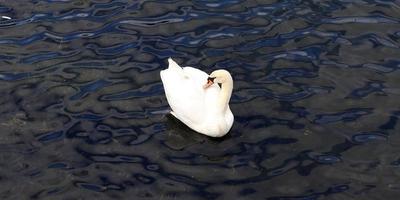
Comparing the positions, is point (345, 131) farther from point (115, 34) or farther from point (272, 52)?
point (115, 34)

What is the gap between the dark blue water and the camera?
11.9 metres

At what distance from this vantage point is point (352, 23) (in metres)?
16.3

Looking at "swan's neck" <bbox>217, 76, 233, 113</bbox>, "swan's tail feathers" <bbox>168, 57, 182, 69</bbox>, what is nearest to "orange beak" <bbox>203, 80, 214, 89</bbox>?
"swan's neck" <bbox>217, 76, 233, 113</bbox>

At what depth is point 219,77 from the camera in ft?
42.8

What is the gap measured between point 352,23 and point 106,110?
6263mm

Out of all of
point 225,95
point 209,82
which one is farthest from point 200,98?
point 225,95

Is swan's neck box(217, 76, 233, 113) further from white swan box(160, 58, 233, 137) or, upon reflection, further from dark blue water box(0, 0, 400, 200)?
dark blue water box(0, 0, 400, 200)

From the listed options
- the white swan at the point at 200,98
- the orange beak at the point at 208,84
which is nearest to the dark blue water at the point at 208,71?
the white swan at the point at 200,98

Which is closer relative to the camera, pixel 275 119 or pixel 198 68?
pixel 275 119

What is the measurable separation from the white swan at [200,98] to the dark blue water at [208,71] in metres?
0.29

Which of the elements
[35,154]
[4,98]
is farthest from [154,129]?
[4,98]

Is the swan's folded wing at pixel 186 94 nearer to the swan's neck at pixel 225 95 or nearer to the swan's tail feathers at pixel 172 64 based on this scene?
the swan's tail feathers at pixel 172 64

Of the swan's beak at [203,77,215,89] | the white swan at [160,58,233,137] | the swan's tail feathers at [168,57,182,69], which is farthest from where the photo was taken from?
the swan's tail feathers at [168,57,182,69]

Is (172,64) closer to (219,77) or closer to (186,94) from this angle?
(186,94)
